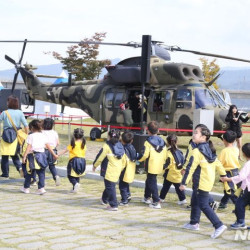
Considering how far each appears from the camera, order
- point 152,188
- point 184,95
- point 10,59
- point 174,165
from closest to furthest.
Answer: point 152,188 < point 174,165 < point 184,95 < point 10,59

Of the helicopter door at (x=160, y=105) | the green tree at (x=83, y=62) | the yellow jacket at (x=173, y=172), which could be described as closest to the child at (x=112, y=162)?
the yellow jacket at (x=173, y=172)

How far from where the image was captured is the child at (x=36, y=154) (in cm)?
873

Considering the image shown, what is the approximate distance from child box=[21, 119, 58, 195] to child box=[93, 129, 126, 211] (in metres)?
1.51

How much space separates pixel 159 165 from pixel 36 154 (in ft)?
7.61

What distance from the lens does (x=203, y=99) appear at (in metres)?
16.3

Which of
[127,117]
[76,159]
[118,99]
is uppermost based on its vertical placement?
[118,99]

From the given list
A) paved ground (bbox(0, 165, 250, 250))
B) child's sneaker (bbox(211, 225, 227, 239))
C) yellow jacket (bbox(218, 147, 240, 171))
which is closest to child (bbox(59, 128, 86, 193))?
paved ground (bbox(0, 165, 250, 250))

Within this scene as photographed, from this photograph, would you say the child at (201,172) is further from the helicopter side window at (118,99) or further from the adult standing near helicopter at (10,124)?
the helicopter side window at (118,99)

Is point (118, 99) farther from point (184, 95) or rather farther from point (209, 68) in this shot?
point (209, 68)

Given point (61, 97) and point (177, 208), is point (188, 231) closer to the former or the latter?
point (177, 208)

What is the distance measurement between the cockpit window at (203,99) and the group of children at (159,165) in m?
7.78

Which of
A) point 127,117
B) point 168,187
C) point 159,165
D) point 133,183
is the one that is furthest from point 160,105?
point 159,165

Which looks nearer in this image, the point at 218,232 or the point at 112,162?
the point at 218,232

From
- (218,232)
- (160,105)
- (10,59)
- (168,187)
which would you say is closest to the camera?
(218,232)
